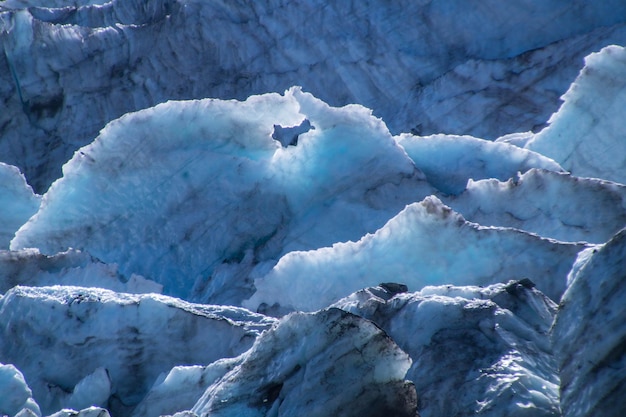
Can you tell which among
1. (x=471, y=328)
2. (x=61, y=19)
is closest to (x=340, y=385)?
A: (x=471, y=328)

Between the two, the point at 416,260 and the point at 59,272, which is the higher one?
the point at 416,260

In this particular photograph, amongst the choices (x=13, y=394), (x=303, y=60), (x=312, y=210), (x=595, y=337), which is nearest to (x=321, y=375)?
(x=595, y=337)

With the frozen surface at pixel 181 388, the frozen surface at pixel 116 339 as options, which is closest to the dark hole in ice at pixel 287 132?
the frozen surface at pixel 116 339

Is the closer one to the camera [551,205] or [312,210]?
[551,205]

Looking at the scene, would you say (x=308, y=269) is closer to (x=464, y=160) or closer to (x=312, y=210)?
(x=312, y=210)

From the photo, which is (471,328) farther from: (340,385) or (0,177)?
(0,177)
